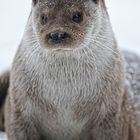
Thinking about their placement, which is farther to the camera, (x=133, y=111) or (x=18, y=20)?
(x=18, y=20)

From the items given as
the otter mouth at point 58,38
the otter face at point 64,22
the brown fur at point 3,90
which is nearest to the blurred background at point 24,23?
the brown fur at point 3,90

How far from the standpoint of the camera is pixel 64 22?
4555 mm

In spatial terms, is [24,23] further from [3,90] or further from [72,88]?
[72,88]

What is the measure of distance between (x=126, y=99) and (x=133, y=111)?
8.4 inches

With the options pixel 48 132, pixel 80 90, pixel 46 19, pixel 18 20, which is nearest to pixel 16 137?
pixel 48 132

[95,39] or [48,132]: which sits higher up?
[95,39]

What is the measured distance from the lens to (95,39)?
4.85 meters

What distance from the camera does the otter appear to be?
486cm

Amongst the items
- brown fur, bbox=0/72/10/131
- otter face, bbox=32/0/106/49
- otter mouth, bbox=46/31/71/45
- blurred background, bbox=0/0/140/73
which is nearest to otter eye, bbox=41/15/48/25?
otter face, bbox=32/0/106/49

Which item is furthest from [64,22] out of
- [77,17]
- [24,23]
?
[24,23]

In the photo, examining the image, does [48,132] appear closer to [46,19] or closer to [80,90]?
[80,90]

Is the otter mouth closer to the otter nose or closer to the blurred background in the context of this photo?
the otter nose

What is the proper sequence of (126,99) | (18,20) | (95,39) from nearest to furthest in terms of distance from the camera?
(95,39) → (126,99) → (18,20)

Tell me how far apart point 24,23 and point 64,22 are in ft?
12.4
